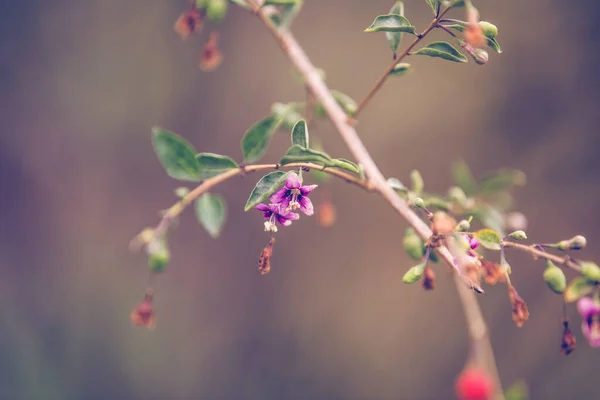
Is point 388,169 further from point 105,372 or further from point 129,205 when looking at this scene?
point 105,372

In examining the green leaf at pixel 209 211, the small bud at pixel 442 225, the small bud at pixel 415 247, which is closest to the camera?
the small bud at pixel 442 225

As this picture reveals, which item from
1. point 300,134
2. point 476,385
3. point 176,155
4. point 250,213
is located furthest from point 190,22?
point 250,213

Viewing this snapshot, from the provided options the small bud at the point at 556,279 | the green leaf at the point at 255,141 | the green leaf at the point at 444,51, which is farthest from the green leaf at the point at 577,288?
the green leaf at the point at 255,141

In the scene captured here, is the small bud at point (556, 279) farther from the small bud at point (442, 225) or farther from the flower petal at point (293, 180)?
the flower petal at point (293, 180)

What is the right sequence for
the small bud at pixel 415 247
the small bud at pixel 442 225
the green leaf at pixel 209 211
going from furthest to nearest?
1. the green leaf at pixel 209 211
2. the small bud at pixel 415 247
3. the small bud at pixel 442 225

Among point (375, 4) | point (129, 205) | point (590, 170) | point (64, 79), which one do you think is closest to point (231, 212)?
point (129, 205)

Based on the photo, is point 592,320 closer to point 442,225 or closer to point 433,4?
point 442,225

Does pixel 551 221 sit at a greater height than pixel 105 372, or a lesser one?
lesser

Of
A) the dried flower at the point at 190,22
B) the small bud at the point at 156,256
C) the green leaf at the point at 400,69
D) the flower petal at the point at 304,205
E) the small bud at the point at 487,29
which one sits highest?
the dried flower at the point at 190,22
